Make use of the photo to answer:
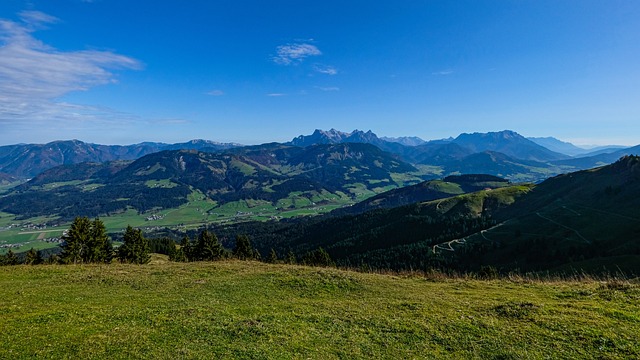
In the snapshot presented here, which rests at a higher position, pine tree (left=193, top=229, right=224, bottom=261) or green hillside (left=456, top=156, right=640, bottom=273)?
pine tree (left=193, top=229, right=224, bottom=261)

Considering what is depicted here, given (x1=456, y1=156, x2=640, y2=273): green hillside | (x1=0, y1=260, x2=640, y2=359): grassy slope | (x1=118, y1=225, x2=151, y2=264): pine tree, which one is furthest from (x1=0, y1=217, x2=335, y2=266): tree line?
(x1=456, y1=156, x2=640, y2=273): green hillside

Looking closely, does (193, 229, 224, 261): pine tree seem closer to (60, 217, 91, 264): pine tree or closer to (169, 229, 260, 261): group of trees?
(169, 229, 260, 261): group of trees

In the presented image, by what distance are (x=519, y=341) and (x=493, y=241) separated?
167003 millimetres

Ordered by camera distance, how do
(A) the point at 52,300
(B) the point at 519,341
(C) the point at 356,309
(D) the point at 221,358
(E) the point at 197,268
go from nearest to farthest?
(D) the point at 221,358 → (B) the point at 519,341 → (C) the point at 356,309 → (A) the point at 52,300 → (E) the point at 197,268

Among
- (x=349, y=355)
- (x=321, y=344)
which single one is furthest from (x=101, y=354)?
(x=349, y=355)

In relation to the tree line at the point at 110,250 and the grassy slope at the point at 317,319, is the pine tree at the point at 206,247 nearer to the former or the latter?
the tree line at the point at 110,250

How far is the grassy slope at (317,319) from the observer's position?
1577 cm

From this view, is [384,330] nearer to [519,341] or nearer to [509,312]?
[519,341]

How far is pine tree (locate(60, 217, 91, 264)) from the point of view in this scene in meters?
61.9

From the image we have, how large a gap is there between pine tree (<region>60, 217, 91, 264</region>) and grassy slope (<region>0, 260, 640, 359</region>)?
36.0 metres

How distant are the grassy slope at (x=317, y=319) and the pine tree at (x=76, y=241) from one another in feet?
118

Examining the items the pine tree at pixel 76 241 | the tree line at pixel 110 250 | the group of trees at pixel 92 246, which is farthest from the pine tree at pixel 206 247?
the pine tree at pixel 76 241

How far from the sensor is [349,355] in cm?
1567

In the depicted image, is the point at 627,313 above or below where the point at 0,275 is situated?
above
